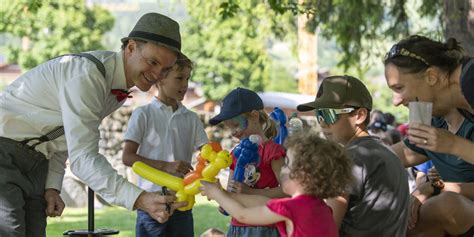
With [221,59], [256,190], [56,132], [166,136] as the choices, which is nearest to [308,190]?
[256,190]

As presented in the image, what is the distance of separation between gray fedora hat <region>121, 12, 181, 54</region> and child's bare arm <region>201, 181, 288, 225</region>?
0.95 metres

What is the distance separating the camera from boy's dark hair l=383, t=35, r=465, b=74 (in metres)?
4.63

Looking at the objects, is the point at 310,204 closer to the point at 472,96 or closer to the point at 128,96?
the point at 472,96

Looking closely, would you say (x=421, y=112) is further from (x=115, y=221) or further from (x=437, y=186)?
(x=115, y=221)

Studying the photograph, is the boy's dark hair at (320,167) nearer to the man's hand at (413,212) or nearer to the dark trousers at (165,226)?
the man's hand at (413,212)

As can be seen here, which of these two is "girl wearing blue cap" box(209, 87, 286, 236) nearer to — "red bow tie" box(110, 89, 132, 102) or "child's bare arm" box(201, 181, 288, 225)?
"child's bare arm" box(201, 181, 288, 225)

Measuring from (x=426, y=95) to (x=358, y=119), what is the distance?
15.0 inches

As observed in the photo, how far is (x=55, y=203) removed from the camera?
4.96m

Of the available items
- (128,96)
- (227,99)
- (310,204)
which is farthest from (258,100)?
(310,204)

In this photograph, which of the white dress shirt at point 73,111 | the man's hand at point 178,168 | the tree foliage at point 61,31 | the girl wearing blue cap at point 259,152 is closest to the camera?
the white dress shirt at point 73,111

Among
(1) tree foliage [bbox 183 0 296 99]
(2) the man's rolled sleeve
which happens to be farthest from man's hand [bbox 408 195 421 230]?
(1) tree foliage [bbox 183 0 296 99]

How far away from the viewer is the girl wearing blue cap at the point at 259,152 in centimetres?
497

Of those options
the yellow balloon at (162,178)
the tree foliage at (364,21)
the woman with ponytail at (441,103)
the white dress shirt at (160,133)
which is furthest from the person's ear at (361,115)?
the tree foliage at (364,21)

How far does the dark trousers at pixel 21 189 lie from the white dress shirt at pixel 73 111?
0.22ft
